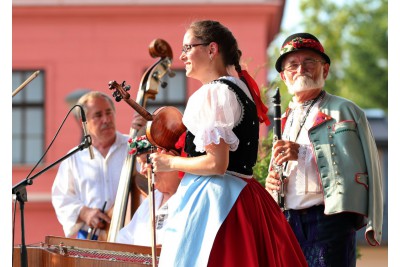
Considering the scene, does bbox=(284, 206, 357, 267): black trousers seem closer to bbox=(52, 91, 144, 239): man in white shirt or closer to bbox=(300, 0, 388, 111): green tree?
bbox=(52, 91, 144, 239): man in white shirt

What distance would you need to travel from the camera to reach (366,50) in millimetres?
27828

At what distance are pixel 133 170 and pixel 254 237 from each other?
1985 millimetres

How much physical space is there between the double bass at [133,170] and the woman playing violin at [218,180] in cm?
155

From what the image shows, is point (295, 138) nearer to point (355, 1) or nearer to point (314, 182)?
point (314, 182)

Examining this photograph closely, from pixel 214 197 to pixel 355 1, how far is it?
24.6 meters

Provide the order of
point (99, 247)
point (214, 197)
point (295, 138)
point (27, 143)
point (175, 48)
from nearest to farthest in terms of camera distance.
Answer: point (214, 197) < point (99, 247) < point (295, 138) < point (175, 48) < point (27, 143)

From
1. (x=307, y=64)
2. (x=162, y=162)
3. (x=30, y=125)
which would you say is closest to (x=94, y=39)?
(x=30, y=125)

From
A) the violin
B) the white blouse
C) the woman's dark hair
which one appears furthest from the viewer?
the violin

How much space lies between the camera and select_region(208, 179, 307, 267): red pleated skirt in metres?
3.65

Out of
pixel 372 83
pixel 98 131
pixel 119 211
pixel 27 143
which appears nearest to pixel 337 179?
pixel 119 211

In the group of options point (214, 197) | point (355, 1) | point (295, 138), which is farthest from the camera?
point (355, 1)

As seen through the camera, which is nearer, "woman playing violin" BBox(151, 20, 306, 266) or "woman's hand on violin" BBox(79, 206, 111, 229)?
"woman playing violin" BBox(151, 20, 306, 266)

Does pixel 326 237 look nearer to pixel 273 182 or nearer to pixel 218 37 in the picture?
pixel 273 182

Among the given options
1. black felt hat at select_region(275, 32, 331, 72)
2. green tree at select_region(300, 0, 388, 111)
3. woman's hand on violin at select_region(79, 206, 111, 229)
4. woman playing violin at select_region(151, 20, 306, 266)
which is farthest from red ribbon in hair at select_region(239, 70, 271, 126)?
A: green tree at select_region(300, 0, 388, 111)
